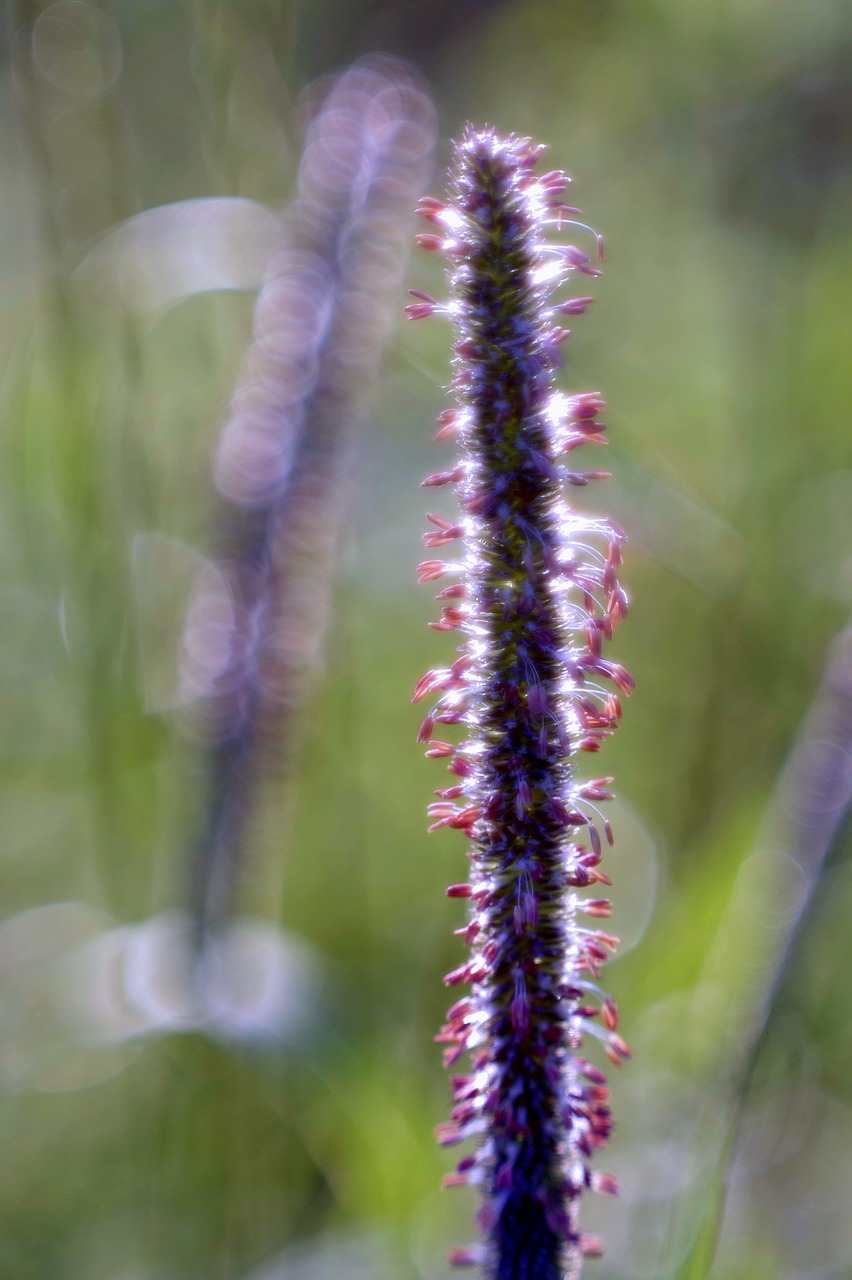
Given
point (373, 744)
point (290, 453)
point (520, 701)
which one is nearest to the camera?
point (520, 701)

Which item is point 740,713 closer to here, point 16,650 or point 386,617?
point 386,617

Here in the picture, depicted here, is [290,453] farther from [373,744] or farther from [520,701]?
[373,744]

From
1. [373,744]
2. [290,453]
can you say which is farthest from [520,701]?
[373,744]

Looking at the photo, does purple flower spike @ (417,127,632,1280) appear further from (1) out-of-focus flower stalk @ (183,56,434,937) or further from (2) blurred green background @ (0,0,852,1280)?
(1) out-of-focus flower stalk @ (183,56,434,937)

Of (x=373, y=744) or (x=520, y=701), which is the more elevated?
(x=373, y=744)

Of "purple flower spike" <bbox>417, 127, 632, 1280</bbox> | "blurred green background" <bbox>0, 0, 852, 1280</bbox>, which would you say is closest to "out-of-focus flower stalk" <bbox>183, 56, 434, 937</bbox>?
"blurred green background" <bbox>0, 0, 852, 1280</bbox>
